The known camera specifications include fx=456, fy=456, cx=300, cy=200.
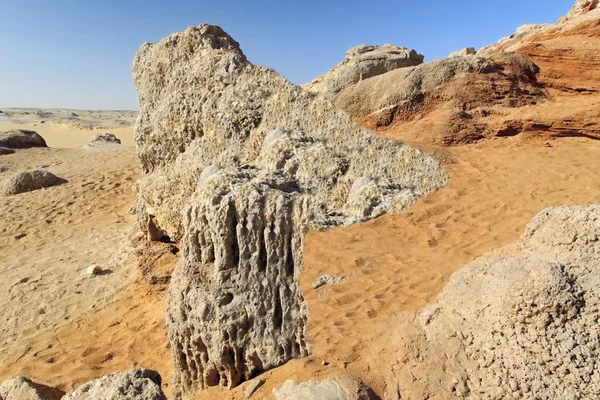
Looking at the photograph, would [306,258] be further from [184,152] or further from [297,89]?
[184,152]

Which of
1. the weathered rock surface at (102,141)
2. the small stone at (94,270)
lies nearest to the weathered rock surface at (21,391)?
the small stone at (94,270)

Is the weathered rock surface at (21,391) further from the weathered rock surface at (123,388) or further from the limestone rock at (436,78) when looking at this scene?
the limestone rock at (436,78)

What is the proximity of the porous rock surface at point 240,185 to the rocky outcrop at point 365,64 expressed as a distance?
5.16 m

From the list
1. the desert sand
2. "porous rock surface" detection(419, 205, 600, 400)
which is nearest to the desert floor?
the desert sand

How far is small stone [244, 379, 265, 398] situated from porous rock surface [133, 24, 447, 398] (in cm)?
27

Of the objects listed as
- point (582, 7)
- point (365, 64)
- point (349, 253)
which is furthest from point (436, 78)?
point (349, 253)

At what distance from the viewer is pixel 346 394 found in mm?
3182

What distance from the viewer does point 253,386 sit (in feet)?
12.5

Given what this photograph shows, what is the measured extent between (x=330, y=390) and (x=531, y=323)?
4.85ft

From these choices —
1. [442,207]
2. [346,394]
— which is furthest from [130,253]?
[346,394]

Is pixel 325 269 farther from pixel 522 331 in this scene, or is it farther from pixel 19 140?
pixel 19 140

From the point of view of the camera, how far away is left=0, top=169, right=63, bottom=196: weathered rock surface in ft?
39.2

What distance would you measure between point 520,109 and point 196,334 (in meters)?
7.14

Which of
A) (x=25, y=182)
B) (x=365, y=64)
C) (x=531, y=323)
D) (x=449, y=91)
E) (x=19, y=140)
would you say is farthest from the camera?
(x=19, y=140)
